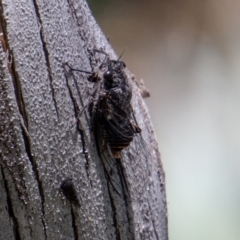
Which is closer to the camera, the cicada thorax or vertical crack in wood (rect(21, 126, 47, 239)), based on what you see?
vertical crack in wood (rect(21, 126, 47, 239))

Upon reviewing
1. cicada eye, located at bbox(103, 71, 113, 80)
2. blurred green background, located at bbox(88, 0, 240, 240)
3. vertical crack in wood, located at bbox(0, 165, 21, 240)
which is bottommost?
vertical crack in wood, located at bbox(0, 165, 21, 240)

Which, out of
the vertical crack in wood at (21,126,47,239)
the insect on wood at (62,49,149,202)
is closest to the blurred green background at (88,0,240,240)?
the insect on wood at (62,49,149,202)

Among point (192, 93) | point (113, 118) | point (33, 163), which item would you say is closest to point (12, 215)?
point (33, 163)

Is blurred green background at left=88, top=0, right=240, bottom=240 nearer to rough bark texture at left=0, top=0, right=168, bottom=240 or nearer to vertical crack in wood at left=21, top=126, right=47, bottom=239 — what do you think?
rough bark texture at left=0, top=0, right=168, bottom=240

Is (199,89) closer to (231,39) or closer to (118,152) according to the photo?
(231,39)

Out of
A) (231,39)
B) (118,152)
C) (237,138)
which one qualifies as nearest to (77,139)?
(118,152)

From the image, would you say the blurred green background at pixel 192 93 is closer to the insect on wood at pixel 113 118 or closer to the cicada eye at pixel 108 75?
the insect on wood at pixel 113 118

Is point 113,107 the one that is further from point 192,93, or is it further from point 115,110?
point 192,93

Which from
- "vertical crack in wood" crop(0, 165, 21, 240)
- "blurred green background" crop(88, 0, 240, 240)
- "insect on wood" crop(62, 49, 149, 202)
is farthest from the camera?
"blurred green background" crop(88, 0, 240, 240)
